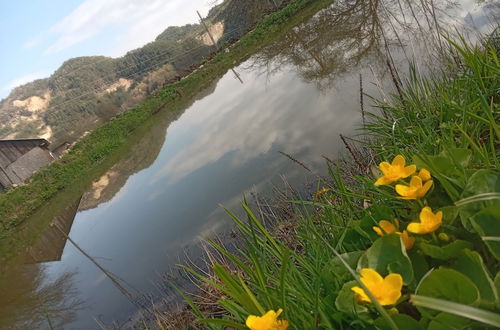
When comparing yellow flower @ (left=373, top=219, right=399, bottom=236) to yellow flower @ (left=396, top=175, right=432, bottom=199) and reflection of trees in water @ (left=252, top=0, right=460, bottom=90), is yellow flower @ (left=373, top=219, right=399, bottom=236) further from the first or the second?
reflection of trees in water @ (left=252, top=0, right=460, bottom=90)

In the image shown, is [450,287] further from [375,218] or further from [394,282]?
[375,218]

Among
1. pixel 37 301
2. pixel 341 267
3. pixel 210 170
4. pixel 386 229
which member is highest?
pixel 386 229

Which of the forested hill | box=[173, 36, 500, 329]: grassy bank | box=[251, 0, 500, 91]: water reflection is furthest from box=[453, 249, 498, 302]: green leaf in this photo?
the forested hill

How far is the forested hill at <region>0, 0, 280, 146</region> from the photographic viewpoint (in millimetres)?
47500

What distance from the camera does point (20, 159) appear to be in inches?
925

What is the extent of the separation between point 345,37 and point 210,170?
6091mm

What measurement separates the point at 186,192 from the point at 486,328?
7.28 m

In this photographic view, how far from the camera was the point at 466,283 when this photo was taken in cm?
63

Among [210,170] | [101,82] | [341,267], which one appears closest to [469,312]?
[341,267]

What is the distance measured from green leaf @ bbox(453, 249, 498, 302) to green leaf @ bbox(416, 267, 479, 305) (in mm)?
45

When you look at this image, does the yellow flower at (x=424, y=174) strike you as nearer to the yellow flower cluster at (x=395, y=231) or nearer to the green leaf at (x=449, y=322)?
the yellow flower cluster at (x=395, y=231)

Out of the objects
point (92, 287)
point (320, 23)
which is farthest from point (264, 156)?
point (320, 23)

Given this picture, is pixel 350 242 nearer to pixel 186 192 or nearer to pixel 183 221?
pixel 183 221

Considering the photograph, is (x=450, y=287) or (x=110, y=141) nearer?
(x=450, y=287)
